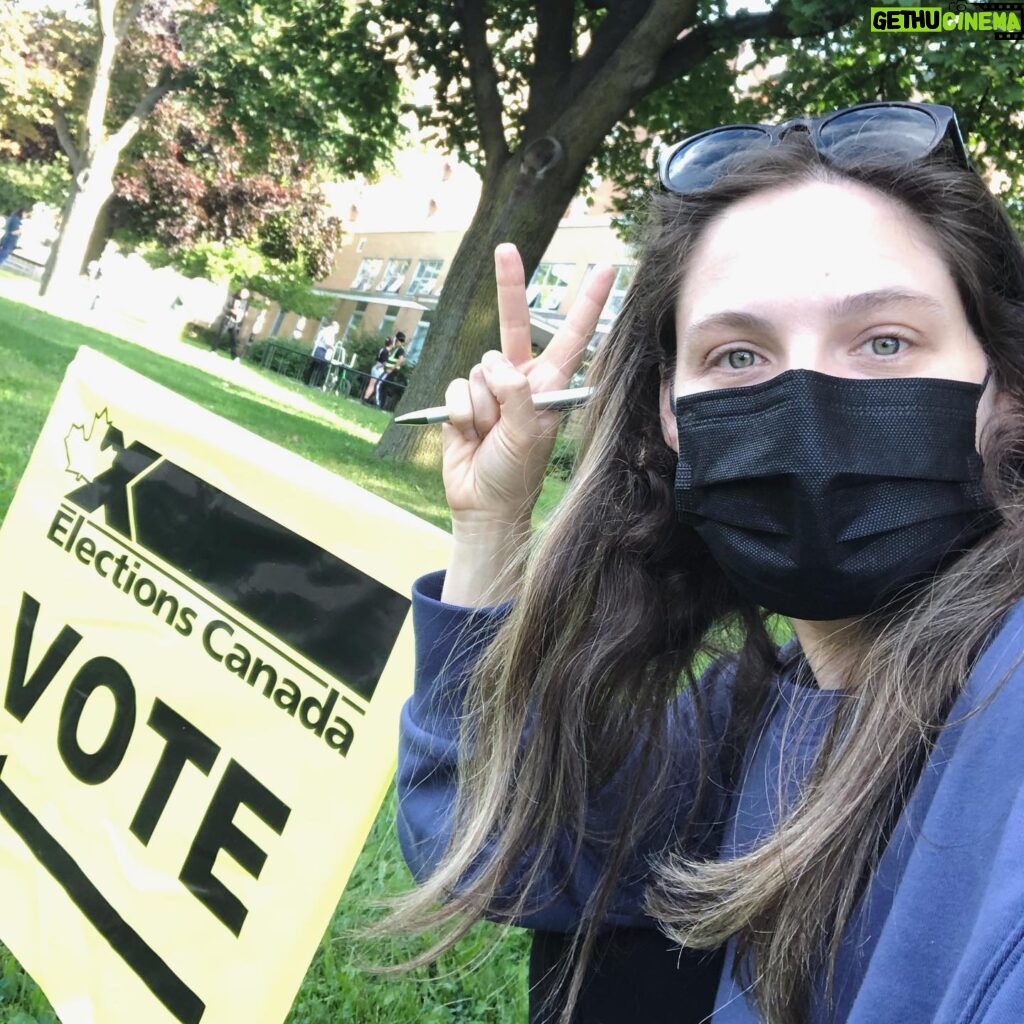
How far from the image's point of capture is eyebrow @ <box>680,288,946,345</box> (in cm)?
142

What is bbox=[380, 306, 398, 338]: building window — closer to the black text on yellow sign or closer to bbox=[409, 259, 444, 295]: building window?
bbox=[409, 259, 444, 295]: building window

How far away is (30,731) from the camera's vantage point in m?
2.19

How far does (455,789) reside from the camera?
1739 millimetres

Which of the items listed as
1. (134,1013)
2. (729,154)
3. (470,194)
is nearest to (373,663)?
(134,1013)

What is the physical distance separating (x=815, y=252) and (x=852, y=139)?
29 centimetres

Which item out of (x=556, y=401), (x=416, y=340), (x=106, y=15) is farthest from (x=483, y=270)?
(x=416, y=340)

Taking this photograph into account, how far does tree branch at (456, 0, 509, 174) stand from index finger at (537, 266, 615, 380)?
8831 millimetres

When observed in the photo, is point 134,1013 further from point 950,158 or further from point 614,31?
point 614,31

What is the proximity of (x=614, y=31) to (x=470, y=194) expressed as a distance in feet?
108

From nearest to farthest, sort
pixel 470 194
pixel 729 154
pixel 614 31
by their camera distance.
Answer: pixel 729 154, pixel 614 31, pixel 470 194

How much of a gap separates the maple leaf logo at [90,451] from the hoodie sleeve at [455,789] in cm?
94

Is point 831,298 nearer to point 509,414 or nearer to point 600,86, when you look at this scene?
point 509,414

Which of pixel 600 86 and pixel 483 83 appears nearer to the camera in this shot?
pixel 600 86

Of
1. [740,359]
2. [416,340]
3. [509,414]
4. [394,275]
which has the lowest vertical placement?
[509,414]
